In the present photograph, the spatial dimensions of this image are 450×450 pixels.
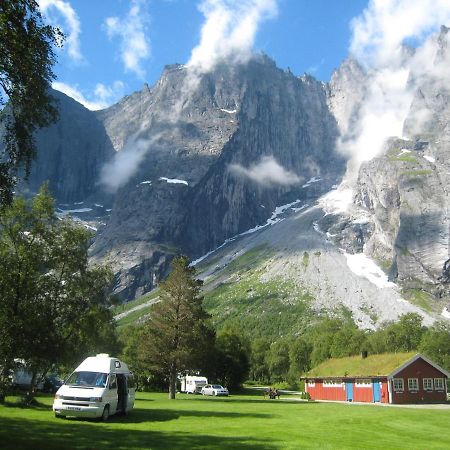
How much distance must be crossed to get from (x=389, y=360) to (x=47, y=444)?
173ft

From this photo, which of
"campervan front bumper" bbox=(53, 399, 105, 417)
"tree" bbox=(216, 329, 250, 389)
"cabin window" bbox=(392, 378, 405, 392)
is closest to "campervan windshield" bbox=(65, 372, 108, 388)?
"campervan front bumper" bbox=(53, 399, 105, 417)

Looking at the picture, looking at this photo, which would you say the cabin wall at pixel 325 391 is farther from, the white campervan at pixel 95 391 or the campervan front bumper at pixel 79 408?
the campervan front bumper at pixel 79 408

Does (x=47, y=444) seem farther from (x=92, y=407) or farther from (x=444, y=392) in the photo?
(x=444, y=392)

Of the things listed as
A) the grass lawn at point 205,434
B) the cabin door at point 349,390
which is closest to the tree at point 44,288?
the grass lawn at point 205,434

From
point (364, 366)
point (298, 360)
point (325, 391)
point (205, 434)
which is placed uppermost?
point (298, 360)

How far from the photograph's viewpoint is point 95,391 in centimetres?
2172

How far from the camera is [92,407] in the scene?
2164cm

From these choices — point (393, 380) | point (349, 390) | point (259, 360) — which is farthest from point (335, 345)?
point (393, 380)

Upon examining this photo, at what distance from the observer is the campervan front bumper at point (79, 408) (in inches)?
850

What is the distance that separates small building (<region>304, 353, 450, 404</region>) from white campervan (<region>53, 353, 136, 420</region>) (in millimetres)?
40125

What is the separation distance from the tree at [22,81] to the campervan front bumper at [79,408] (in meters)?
9.89

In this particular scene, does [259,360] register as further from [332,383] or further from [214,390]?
[214,390]

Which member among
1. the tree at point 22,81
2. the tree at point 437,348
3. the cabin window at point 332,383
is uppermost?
the tree at point 22,81

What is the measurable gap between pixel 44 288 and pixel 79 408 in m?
11.5
